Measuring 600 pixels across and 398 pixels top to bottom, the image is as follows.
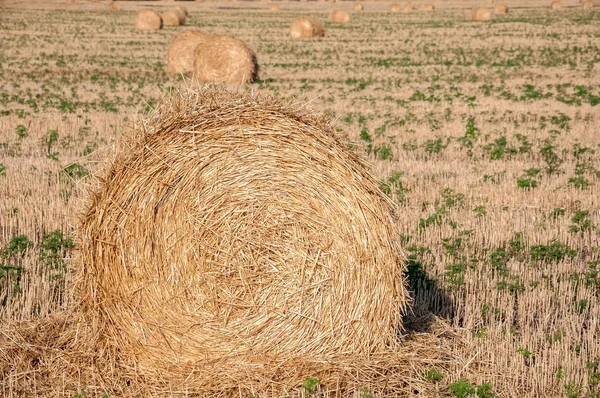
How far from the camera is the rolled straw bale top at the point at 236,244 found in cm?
529

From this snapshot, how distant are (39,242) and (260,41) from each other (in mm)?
26904

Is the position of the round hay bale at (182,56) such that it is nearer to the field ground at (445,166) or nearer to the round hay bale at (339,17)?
the field ground at (445,166)

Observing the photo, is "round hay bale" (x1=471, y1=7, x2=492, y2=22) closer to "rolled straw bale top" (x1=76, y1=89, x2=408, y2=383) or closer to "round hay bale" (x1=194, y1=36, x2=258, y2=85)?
"round hay bale" (x1=194, y1=36, x2=258, y2=85)

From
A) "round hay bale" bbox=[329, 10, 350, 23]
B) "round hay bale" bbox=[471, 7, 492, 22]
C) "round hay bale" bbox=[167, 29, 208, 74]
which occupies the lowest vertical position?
"round hay bale" bbox=[167, 29, 208, 74]

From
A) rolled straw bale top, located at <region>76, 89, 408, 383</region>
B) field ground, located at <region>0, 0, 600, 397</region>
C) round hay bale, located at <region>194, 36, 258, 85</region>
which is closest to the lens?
rolled straw bale top, located at <region>76, 89, 408, 383</region>

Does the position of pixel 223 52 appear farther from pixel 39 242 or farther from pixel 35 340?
pixel 35 340

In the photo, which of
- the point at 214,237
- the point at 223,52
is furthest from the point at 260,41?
the point at 214,237

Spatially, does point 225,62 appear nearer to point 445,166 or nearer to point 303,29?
point 445,166

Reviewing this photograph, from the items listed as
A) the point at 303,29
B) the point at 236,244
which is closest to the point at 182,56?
the point at 303,29

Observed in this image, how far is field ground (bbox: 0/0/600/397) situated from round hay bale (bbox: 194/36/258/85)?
0.95 metres

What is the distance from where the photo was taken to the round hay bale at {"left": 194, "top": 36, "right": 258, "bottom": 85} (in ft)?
69.3

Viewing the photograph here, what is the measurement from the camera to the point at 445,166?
39.3ft

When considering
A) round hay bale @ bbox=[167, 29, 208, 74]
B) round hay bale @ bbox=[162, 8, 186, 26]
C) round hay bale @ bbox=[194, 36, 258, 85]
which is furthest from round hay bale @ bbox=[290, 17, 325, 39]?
round hay bale @ bbox=[194, 36, 258, 85]

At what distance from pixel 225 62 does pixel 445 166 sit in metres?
10.6
